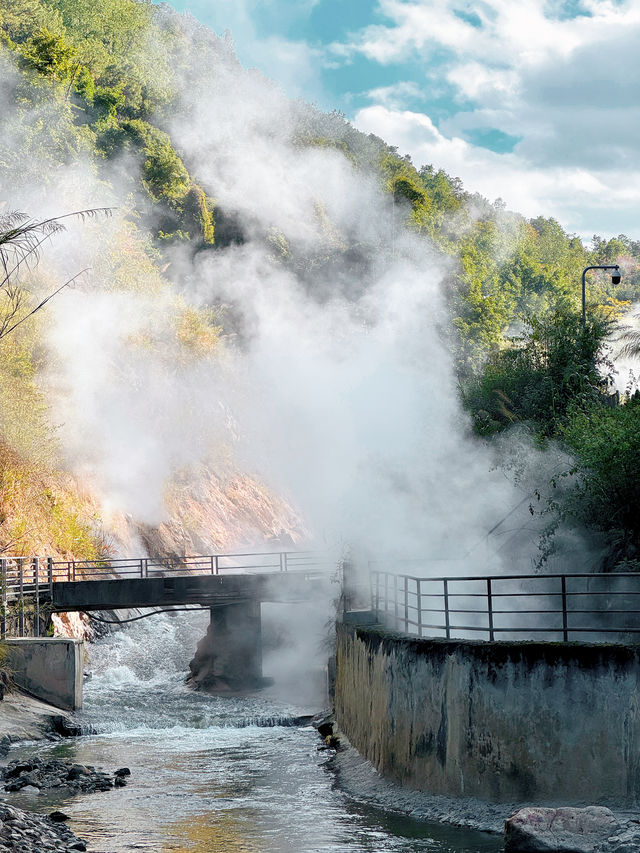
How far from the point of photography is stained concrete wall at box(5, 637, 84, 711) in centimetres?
2519

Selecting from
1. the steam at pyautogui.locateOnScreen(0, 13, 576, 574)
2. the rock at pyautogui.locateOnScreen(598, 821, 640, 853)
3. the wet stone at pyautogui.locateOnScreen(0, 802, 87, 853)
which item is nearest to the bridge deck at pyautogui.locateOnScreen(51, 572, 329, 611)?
the steam at pyautogui.locateOnScreen(0, 13, 576, 574)

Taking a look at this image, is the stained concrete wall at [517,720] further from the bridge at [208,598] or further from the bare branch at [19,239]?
the bridge at [208,598]

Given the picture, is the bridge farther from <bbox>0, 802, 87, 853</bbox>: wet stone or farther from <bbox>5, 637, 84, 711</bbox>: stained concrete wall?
<bbox>0, 802, 87, 853</bbox>: wet stone

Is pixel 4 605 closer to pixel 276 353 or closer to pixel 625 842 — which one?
pixel 625 842

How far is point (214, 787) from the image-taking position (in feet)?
57.8

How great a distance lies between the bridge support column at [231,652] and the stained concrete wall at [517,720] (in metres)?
15.8

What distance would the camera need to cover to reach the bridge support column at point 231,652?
3094 cm

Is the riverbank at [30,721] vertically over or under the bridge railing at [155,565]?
under

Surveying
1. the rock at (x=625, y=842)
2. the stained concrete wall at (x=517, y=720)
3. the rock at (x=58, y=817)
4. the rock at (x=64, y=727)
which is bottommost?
the rock at (x=64, y=727)

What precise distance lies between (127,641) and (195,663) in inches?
201

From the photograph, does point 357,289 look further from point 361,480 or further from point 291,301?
point 361,480

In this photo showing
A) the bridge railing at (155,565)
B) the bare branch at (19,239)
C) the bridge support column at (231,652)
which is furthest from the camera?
the bridge railing at (155,565)

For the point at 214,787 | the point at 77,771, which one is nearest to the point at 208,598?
the point at 77,771

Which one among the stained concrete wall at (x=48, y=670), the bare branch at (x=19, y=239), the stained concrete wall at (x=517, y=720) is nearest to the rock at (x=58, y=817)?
the stained concrete wall at (x=517, y=720)
